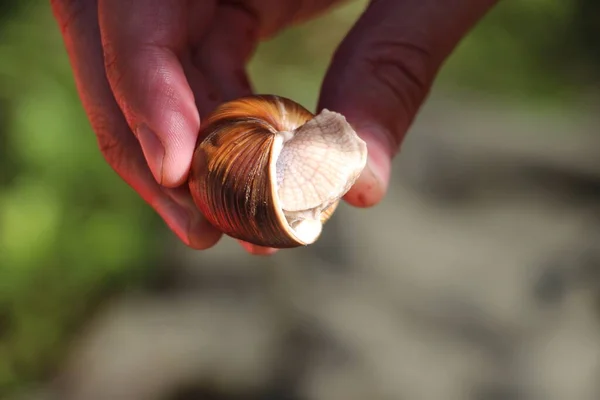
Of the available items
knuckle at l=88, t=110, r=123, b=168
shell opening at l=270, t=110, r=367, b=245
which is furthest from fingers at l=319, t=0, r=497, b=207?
knuckle at l=88, t=110, r=123, b=168

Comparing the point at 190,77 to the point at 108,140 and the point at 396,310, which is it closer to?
the point at 108,140

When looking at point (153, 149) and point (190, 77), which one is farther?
point (190, 77)

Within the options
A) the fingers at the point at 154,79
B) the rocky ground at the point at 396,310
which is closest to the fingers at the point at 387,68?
the fingers at the point at 154,79

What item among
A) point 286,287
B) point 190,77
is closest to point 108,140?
point 190,77

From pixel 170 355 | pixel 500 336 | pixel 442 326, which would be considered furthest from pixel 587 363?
Result: pixel 170 355

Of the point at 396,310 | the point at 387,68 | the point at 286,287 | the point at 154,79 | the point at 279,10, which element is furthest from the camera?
the point at 286,287

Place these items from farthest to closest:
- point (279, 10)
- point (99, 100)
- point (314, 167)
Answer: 1. point (279, 10)
2. point (99, 100)
3. point (314, 167)

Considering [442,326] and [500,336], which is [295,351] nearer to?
[442,326]
